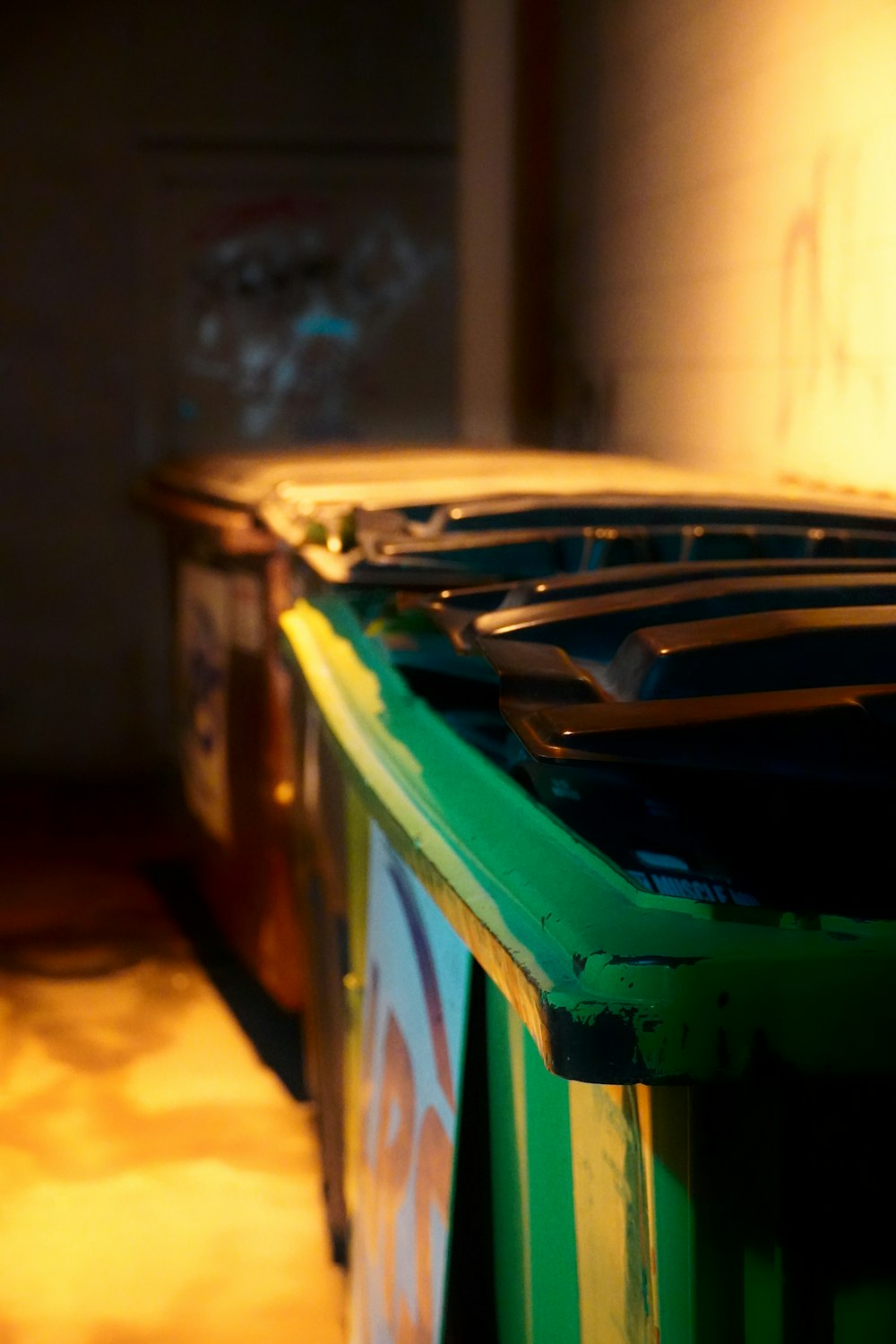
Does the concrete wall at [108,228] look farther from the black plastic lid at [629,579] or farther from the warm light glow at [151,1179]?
the black plastic lid at [629,579]

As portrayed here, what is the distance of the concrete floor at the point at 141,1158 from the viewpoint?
237 cm

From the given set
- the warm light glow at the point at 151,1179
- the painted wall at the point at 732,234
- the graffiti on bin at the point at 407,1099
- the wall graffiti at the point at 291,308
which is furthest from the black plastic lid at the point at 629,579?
the wall graffiti at the point at 291,308

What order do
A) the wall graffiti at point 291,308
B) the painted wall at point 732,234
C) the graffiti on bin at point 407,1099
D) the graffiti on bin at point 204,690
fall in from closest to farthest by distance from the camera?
the graffiti on bin at point 407,1099 < the painted wall at point 732,234 < the graffiti on bin at point 204,690 < the wall graffiti at point 291,308

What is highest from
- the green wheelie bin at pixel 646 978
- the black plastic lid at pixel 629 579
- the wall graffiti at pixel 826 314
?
the wall graffiti at pixel 826 314

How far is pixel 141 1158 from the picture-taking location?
2.86m

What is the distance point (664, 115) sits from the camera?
3.84m

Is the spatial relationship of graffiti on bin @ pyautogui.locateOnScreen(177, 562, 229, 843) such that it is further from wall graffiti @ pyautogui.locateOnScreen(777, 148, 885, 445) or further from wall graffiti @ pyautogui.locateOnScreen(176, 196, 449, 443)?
wall graffiti @ pyautogui.locateOnScreen(176, 196, 449, 443)

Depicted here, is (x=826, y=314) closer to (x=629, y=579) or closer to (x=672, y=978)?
(x=629, y=579)

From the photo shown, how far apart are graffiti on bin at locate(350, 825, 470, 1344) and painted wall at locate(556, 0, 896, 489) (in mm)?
1640

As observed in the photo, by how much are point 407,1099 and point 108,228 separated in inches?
A: 198

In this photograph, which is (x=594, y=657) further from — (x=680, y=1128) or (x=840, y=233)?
(x=840, y=233)

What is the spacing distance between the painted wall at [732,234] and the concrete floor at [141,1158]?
1.80m

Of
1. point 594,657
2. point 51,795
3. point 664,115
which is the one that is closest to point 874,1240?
point 594,657

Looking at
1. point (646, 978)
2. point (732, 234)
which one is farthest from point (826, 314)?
point (646, 978)
